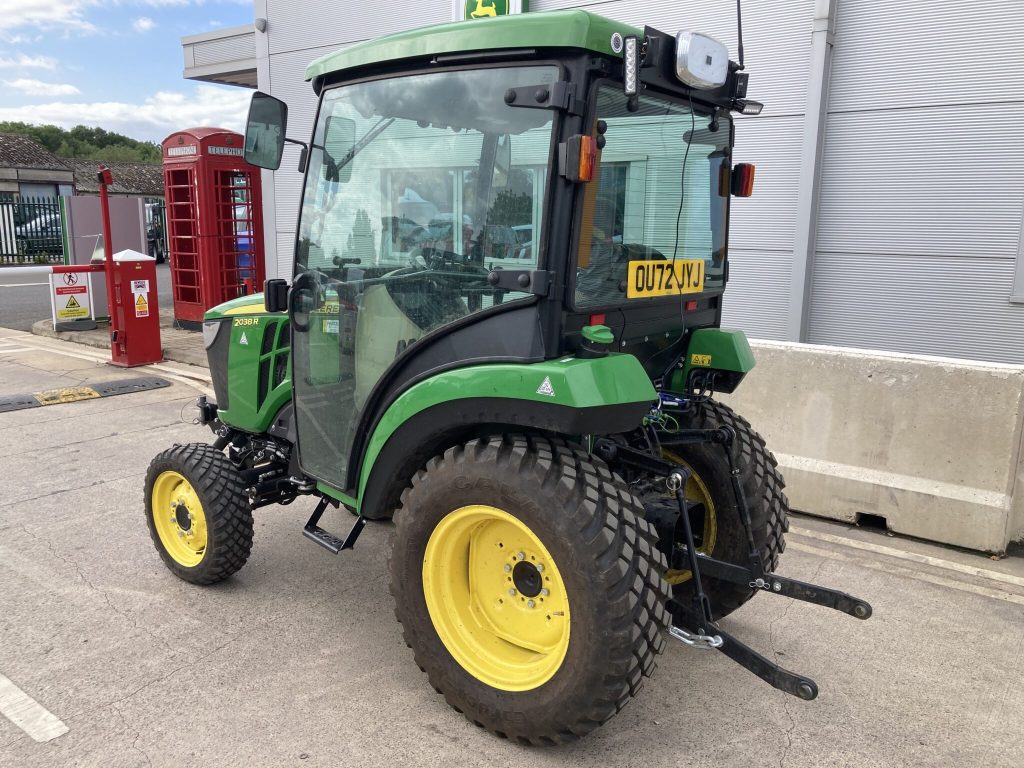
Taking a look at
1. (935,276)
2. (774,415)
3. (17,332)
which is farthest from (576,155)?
(17,332)

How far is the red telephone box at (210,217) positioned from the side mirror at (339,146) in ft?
27.5

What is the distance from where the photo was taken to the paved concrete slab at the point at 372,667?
2771mm

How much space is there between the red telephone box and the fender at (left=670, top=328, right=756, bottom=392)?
8877 millimetres

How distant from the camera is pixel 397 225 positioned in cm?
307

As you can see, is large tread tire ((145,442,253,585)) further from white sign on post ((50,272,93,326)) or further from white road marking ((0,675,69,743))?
white sign on post ((50,272,93,326))

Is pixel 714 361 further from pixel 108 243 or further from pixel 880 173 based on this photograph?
pixel 108 243

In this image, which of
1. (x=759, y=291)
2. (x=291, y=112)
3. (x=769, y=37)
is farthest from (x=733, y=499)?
(x=291, y=112)

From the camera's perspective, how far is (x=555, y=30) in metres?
2.46

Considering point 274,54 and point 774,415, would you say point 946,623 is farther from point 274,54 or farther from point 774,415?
point 274,54

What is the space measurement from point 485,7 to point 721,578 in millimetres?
7333

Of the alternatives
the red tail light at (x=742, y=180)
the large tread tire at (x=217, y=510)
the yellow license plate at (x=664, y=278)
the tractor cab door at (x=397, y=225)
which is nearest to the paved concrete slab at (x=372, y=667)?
the large tread tire at (x=217, y=510)

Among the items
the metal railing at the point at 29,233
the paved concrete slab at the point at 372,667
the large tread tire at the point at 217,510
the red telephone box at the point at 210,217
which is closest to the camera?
the paved concrete slab at the point at 372,667

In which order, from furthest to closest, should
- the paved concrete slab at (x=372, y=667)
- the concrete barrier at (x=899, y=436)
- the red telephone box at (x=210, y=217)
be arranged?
the red telephone box at (x=210, y=217), the concrete barrier at (x=899, y=436), the paved concrete slab at (x=372, y=667)

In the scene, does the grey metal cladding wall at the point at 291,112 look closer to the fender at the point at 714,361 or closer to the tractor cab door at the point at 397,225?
the tractor cab door at the point at 397,225
